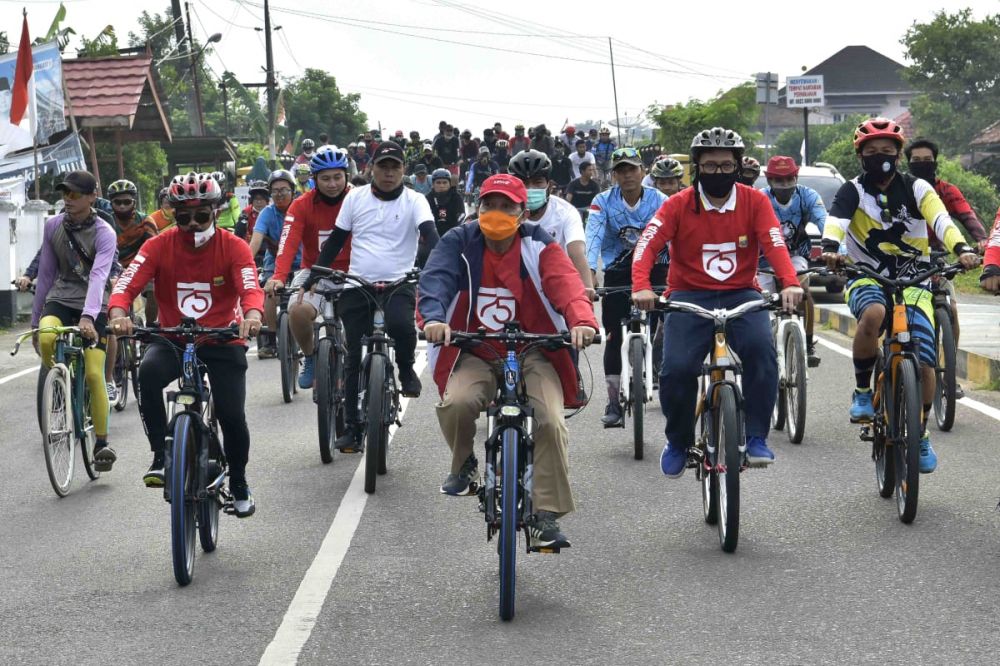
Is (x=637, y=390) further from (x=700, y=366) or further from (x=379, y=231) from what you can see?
→ (x=700, y=366)

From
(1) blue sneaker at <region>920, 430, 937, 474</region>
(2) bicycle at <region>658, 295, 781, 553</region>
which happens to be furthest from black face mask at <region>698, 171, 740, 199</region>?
(1) blue sneaker at <region>920, 430, 937, 474</region>

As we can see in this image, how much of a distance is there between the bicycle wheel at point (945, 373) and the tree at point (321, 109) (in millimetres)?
83801

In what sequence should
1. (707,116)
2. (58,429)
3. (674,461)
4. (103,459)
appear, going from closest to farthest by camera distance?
(674,461)
(58,429)
(103,459)
(707,116)

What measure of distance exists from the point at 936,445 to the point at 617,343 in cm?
231

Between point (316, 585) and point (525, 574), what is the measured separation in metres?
0.93

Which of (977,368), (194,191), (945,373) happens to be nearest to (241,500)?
(194,191)

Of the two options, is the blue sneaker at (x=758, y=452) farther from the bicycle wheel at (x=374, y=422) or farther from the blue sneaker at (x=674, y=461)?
the bicycle wheel at (x=374, y=422)

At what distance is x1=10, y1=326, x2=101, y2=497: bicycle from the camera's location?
357 inches

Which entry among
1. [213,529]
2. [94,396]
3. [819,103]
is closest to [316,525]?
[213,529]

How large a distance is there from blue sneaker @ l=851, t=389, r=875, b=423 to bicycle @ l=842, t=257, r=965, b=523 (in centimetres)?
13

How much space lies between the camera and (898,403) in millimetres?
7848

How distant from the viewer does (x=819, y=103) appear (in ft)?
136

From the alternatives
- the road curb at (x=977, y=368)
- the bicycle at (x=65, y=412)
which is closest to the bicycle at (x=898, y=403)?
the bicycle at (x=65, y=412)

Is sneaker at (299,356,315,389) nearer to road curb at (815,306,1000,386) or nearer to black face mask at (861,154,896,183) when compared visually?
black face mask at (861,154,896,183)
